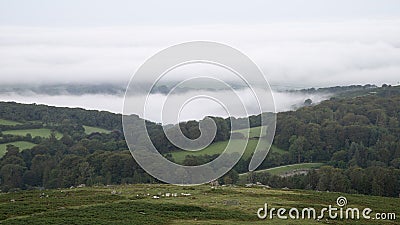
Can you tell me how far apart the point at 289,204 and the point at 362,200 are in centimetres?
1079

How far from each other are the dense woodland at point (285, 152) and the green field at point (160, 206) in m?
29.3

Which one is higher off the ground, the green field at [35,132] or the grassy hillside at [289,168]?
the green field at [35,132]

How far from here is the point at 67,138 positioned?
153 meters

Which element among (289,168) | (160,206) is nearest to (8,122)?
(289,168)

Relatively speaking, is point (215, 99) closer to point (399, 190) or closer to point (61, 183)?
point (399, 190)

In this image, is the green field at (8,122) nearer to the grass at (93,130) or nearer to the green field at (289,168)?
the grass at (93,130)

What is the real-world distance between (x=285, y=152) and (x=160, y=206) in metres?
90.4

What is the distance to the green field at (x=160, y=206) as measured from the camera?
40.7 meters

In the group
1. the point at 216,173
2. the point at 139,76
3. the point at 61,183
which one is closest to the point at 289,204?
the point at 139,76

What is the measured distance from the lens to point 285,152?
13388 centimetres

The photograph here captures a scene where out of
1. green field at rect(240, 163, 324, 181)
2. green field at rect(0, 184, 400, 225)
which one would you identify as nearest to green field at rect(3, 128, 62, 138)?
green field at rect(240, 163, 324, 181)

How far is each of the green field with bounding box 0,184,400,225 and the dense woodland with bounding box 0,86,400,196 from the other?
29318 mm

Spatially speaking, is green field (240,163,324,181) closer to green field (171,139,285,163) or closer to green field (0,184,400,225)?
green field (171,139,285,163)

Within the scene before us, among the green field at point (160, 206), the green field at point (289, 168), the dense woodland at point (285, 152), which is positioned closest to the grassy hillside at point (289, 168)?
the green field at point (289, 168)
